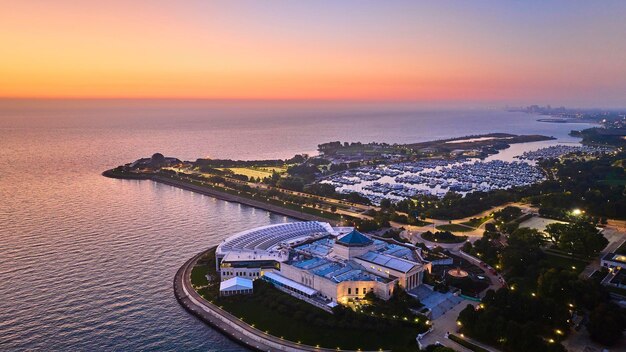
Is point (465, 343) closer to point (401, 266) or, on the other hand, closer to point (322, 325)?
point (401, 266)

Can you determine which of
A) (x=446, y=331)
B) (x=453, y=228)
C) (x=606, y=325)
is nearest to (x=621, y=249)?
(x=453, y=228)

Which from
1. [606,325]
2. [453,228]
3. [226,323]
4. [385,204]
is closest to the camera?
[606,325]

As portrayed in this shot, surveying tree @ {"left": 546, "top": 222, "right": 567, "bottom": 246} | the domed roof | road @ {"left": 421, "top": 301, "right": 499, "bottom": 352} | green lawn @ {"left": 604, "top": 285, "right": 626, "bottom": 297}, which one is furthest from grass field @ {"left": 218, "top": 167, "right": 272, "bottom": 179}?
green lawn @ {"left": 604, "top": 285, "right": 626, "bottom": 297}

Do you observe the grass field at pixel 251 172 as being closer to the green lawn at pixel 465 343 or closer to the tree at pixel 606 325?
the green lawn at pixel 465 343

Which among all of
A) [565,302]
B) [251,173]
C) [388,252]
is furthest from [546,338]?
[251,173]

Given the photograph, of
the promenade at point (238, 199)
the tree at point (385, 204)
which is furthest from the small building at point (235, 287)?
the tree at point (385, 204)

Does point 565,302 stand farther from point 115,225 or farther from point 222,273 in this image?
point 115,225

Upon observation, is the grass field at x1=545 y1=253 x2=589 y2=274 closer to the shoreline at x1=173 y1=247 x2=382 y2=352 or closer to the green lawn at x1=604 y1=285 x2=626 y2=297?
the green lawn at x1=604 y1=285 x2=626 y2=297
